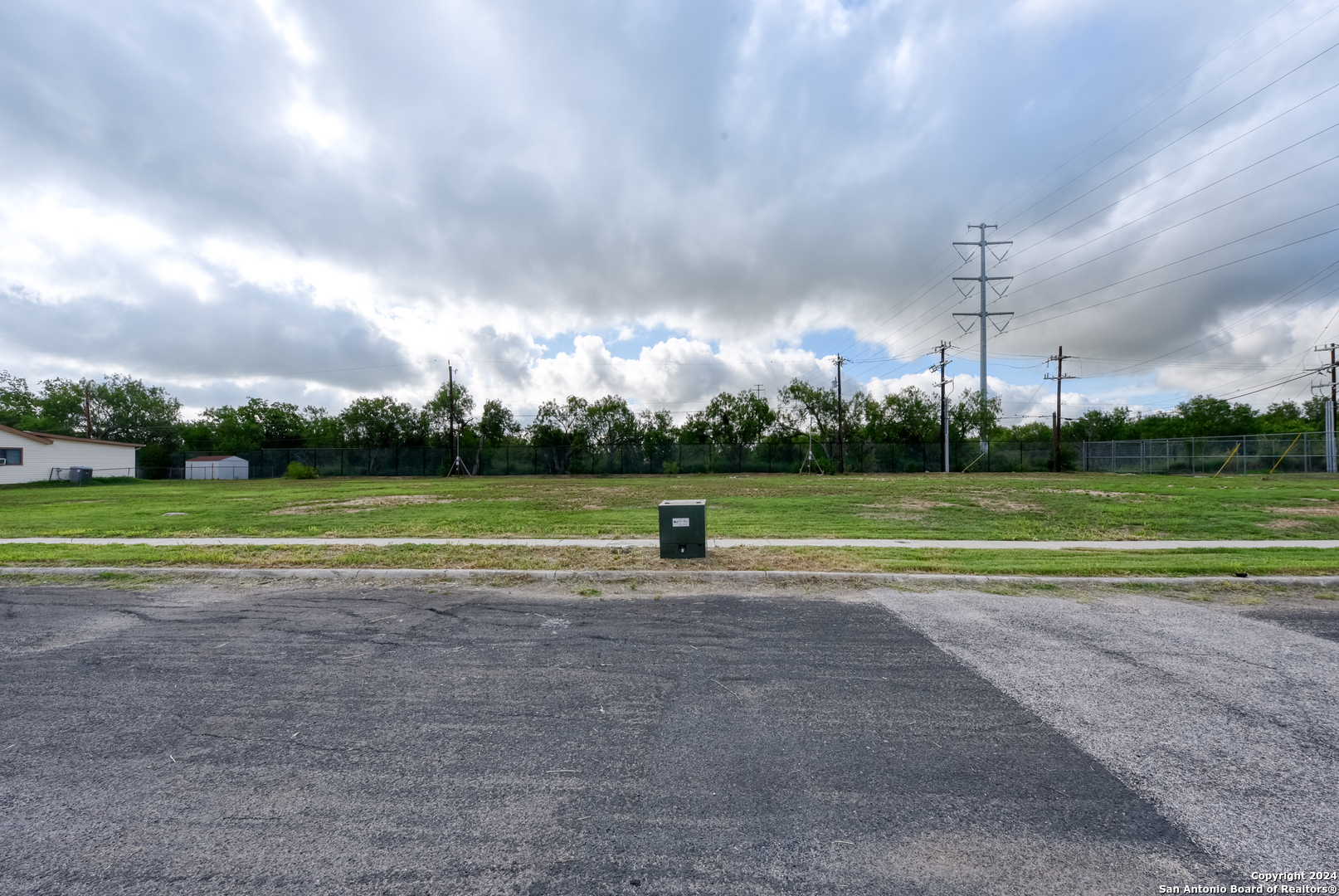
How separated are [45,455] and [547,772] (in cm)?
5463

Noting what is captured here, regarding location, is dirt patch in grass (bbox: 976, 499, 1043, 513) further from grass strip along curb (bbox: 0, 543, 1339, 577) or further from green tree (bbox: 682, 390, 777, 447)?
green tree (bbox: 682, 390, 777, 447)

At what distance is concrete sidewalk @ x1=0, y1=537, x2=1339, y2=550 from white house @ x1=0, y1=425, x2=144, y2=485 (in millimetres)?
38762

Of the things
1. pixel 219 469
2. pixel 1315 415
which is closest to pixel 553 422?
pixel 219 469

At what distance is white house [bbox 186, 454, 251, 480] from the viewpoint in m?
49.9

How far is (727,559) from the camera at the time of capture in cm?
921

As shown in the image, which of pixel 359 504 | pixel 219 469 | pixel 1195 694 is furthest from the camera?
pixel 219 469

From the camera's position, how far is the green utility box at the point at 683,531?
927 cm

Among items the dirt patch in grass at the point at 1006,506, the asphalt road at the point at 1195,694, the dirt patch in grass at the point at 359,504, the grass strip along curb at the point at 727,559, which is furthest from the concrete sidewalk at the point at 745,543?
the dirt patch in grass at the point at 1006,506

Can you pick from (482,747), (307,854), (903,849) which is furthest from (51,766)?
(903,849)

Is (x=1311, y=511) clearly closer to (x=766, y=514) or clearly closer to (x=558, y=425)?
(x=766, y=514)

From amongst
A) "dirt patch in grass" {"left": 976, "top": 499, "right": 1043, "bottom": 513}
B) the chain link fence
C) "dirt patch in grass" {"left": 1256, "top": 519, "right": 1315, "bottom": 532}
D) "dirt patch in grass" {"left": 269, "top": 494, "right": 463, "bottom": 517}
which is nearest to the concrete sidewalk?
"dirt patch in grass" {"left": 1256, "top": 519, "right": 1315, "bottom": 532}

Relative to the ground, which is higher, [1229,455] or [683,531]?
[1229,455]

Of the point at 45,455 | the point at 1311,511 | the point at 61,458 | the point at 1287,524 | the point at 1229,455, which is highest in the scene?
the point at 1229,455

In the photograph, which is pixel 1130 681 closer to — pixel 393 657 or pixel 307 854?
pixel 307 854
